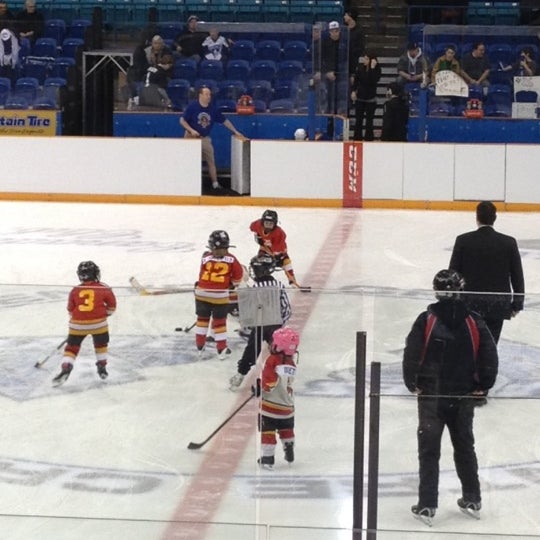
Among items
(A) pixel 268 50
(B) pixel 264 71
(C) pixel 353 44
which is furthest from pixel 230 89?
(C) pixel 353 44

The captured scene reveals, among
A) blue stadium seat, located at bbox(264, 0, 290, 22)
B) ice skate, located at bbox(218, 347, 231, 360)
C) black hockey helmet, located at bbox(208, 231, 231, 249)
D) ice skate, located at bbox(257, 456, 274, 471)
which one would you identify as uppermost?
blue stadium seat, located at bbox(264, 0, 290, 22)

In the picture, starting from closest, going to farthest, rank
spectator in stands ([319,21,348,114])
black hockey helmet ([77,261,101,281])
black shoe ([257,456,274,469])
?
black shoe ([257,456,274,469])
black hockey helmet ([77,261,101,281])
spectator in stands ([319,21,348,114])

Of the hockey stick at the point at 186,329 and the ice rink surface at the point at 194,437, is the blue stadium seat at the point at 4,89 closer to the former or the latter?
the ice rink surface at the point at 194,437

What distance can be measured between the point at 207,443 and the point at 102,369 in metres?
0.46

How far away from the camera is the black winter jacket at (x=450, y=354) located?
4707 mm

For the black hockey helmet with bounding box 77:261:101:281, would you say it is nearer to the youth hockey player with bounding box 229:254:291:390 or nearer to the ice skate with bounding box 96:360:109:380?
the ice skate with bounding box 96:360:109:380

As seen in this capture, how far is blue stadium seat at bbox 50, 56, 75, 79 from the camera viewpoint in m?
18.8

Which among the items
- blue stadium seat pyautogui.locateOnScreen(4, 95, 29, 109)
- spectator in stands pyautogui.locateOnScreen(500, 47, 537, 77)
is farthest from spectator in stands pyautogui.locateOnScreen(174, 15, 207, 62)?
spectator in stands pyautogui.locateOnScreen(500, 47, 537, 77)

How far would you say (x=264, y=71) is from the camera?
18.0 metres

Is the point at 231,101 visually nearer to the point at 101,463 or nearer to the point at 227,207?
the point at 227,207

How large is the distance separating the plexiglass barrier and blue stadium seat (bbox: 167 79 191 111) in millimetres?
12920

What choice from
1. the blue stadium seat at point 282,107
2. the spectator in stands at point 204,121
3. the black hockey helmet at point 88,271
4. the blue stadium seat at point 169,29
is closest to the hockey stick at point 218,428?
the black hockey helmet at point 88,271

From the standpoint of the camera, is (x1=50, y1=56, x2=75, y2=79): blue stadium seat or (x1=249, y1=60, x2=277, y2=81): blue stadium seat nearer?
(x1=249, y1=60, x2=277, y2=81): blue stadium seat

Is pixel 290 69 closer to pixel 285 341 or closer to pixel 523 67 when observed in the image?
pixel 523 67
